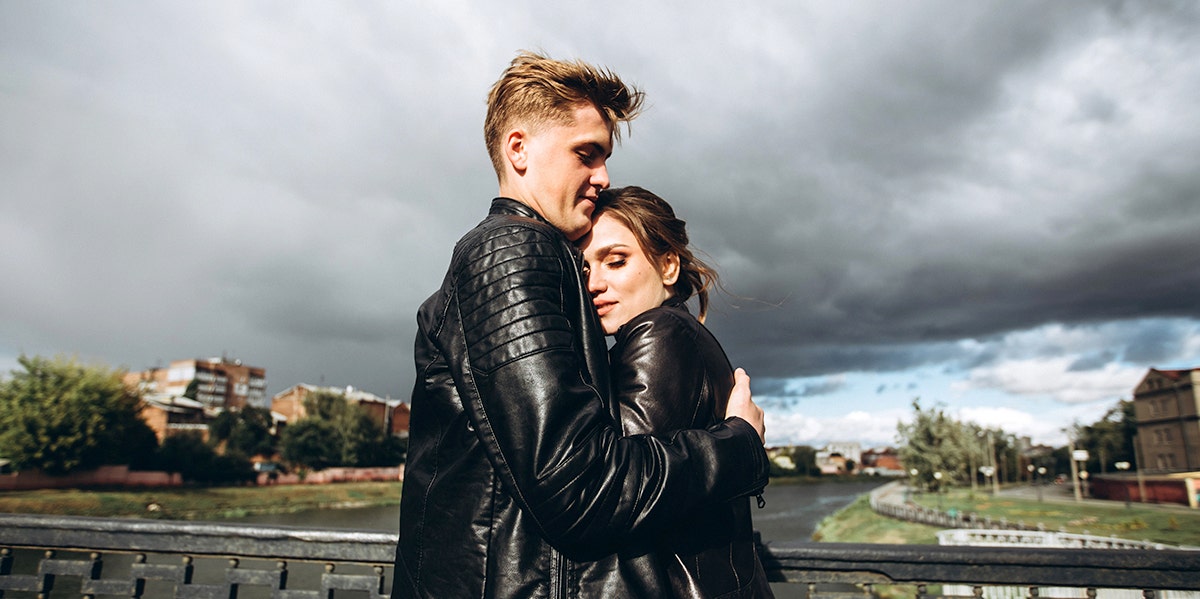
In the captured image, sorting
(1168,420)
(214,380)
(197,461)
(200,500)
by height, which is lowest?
(200,500)

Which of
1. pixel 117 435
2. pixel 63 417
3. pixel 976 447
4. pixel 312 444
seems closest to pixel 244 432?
pixel 312 444

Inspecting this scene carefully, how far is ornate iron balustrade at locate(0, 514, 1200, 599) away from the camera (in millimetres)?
2576

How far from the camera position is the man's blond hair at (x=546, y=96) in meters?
1.72

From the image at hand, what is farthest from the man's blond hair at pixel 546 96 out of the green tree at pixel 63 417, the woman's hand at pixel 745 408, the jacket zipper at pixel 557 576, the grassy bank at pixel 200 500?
the green tree at pixel 63 417

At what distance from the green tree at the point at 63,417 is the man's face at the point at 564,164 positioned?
2136 inches

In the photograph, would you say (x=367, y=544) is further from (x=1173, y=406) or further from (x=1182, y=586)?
(x=1173, y=406)

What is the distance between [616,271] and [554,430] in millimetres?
952

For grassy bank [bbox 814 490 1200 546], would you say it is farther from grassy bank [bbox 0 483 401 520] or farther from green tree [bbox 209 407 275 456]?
green tree [bbox 209 407 275 456]

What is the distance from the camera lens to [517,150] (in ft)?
5.81

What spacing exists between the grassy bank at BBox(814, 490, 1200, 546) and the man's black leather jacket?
2824 centimetres

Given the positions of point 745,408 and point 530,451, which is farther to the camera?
point 745,408

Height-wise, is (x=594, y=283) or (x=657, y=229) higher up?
(x=657, y=229)

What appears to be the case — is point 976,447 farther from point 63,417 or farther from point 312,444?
point 63,417

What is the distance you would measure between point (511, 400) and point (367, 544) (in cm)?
199
